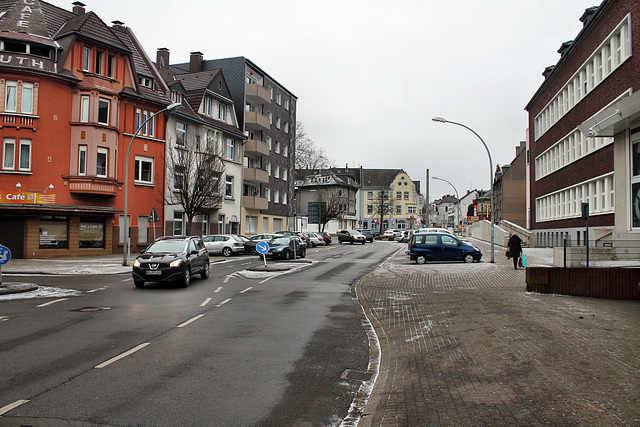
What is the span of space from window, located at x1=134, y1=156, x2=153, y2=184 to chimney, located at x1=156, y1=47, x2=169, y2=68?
49.7 ft

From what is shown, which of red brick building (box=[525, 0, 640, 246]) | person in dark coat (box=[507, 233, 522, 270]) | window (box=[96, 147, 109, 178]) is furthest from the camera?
window (box=[96, 147, 109, 178])

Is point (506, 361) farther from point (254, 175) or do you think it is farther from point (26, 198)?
point (254, 175)

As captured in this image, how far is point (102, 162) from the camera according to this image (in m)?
30.6

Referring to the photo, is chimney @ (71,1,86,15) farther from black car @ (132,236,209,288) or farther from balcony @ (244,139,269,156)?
black car @ (132,236,209,288)

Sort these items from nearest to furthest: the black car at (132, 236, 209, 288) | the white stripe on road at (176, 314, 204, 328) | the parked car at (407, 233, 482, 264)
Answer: the white stripe on road at (176, 314, 204, 328) → the black car at (132, 236, 209, 288) → the parked car at (407, 233, 482, 264)

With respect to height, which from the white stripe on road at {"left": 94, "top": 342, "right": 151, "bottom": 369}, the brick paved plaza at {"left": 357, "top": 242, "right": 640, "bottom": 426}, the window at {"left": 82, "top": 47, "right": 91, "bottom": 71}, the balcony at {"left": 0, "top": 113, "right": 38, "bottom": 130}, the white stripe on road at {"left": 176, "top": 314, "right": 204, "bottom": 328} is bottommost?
the white stripe on road at {"left": 176, "top": 314, "right": 204, "bottom": 328}

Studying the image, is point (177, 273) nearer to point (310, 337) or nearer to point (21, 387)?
point (310, 337)

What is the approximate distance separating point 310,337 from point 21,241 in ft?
79.4

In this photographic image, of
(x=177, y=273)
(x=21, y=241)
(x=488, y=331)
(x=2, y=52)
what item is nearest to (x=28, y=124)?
(x=2, y=52)

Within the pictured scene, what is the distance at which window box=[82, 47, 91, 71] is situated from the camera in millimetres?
30047

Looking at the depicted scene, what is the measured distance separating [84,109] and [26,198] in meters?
6.27

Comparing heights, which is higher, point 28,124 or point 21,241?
point 28,124

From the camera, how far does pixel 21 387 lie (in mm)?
5645

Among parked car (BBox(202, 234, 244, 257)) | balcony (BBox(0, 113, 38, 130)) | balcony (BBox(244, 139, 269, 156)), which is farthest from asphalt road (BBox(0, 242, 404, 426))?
balcony (BBox(244, 139, 269, 156))
